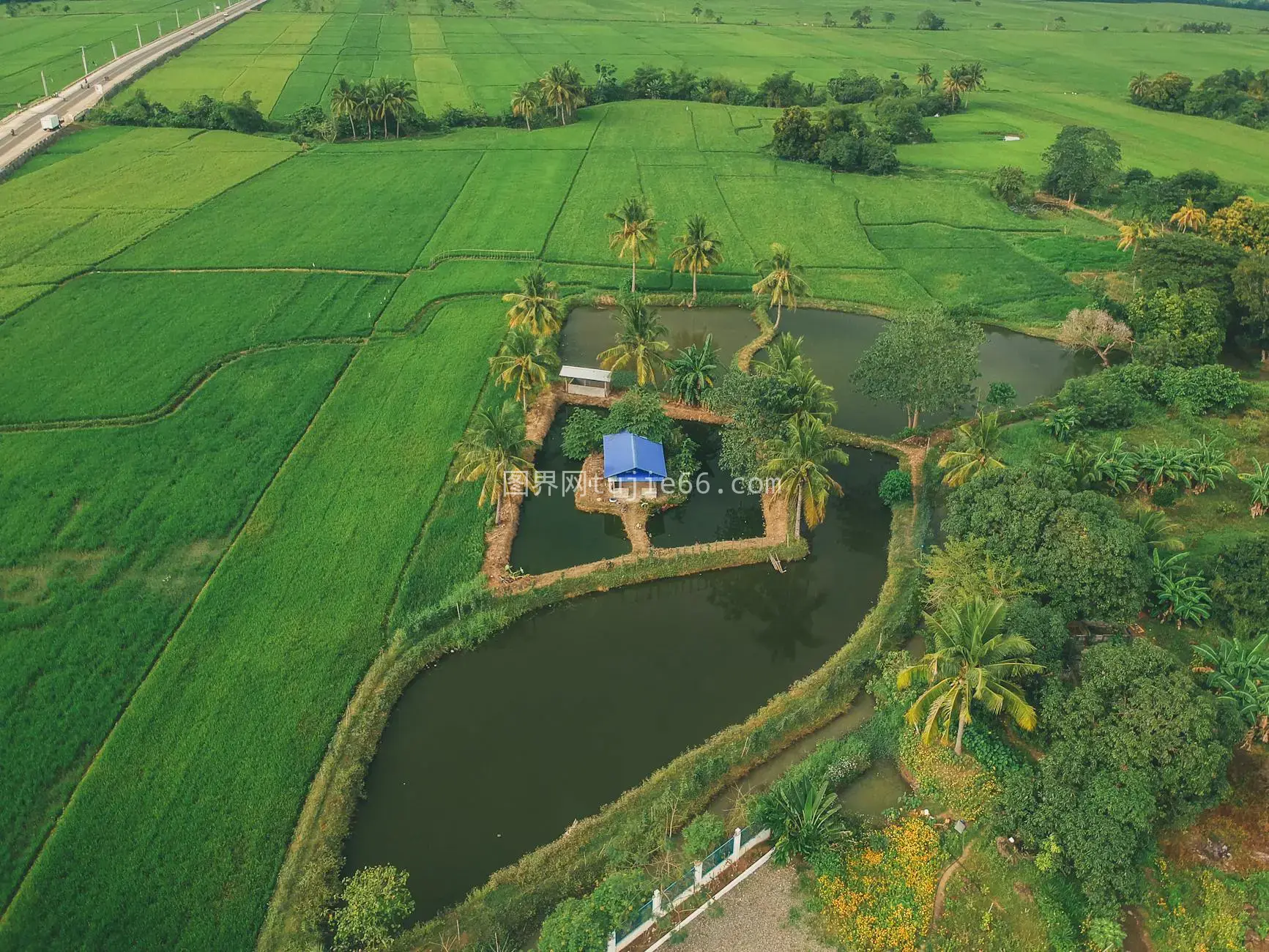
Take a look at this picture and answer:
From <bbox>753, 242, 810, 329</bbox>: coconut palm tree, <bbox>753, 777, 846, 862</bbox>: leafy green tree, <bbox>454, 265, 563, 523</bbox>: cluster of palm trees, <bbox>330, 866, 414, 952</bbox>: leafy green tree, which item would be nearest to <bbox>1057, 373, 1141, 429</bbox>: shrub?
<bbox>753, 242, 810, 329</bbox>: coconut palm tree

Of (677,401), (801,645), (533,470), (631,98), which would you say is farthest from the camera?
(631,98)

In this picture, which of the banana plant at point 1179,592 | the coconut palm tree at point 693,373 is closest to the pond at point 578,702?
the banana plant at point 1179,592

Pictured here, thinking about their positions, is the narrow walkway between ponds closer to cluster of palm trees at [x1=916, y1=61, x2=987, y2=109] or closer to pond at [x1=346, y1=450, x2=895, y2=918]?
pond at [x1=346, y1=450, x2=895, y2=918]

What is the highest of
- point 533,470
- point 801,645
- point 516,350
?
point 516,350

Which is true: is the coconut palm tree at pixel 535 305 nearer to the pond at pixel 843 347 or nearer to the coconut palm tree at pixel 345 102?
the pond at pixel 843 347

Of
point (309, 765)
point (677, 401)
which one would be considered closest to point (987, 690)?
point (309, 765)

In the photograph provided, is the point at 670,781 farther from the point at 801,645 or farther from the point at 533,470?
the point at 533,470
